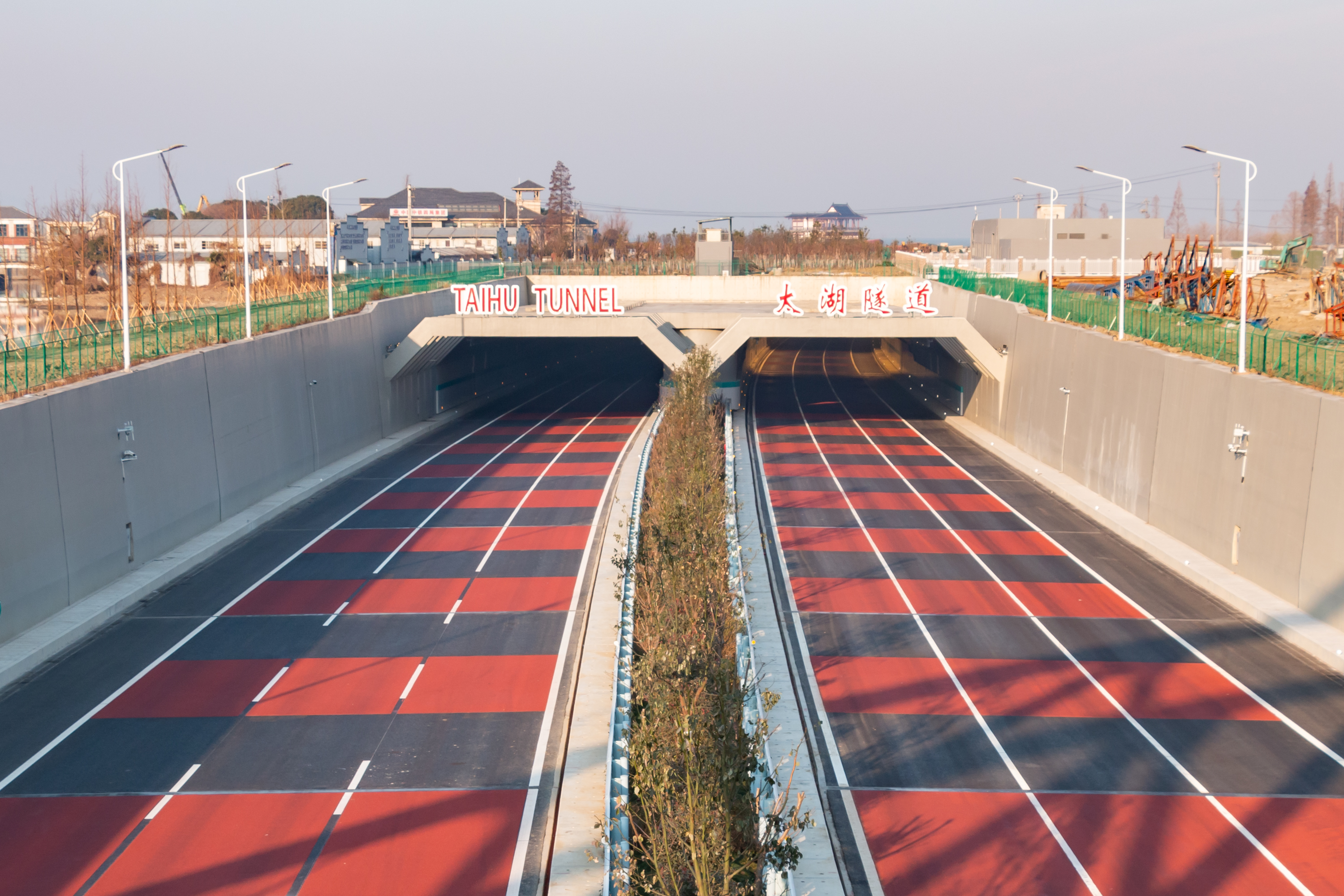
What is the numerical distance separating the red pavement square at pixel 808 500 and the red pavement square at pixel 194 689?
57.3 feet

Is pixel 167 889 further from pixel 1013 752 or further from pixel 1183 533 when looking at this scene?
pixel 1183 533

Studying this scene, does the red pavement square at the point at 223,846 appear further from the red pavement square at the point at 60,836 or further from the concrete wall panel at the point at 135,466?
the concrete wall panel at the point at 135,466

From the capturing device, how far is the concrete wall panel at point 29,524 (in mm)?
21297

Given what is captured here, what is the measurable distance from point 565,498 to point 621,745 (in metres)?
18.9

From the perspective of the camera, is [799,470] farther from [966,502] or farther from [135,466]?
[135,466]

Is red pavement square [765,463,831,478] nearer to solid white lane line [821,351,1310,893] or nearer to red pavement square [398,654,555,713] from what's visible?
solid white lane line [821,351,1310,893]

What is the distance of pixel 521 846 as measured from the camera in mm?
14711

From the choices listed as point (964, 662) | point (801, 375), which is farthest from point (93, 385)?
point (801, 375)

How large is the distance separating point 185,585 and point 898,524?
1913cm

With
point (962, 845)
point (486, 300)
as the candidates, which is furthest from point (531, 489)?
point (962, 845)

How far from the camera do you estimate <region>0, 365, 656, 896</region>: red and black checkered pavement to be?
14.4 metres

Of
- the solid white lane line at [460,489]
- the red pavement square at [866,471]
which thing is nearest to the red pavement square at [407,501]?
the solid white lane line at [460,489]

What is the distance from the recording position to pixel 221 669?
68.0ft

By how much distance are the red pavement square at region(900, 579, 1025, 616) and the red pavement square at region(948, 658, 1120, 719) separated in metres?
2.92
